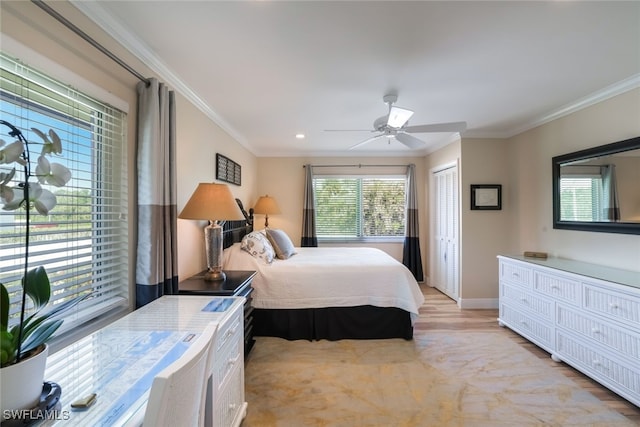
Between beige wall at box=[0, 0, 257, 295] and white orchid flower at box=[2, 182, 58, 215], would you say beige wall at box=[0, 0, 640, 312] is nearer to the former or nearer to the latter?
beige wall at box=[0, 0, 257, 295]

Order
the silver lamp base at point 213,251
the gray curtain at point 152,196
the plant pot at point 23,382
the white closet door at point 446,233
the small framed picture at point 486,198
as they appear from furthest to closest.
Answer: the white closet door at point 446,233, the small framed picture at point 486,198, the silver lamp base at point 213,251, the gray curtain at point 152,196, the plant pot at point 23,382

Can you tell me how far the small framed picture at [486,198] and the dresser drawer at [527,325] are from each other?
132 cm

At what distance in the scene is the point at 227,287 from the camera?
213cm

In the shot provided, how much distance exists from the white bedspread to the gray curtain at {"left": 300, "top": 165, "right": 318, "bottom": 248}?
201 centimetres

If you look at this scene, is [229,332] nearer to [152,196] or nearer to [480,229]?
[152,196]

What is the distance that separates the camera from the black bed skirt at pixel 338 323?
293cm

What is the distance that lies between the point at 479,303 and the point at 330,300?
2.41 metres

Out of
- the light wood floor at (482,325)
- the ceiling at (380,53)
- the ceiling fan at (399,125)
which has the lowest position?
the light wood floor at (482,325)

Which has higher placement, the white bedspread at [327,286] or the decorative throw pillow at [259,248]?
the decorative throw pillow at [259,248]

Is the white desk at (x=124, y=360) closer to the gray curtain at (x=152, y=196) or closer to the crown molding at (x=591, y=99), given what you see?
the gray curtain at (x=152, y=196)

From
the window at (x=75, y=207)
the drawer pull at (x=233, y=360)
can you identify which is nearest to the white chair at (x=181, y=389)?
the drawer pull at (x=233, y=360)

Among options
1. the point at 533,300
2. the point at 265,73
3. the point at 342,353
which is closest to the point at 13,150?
the point at 265,73

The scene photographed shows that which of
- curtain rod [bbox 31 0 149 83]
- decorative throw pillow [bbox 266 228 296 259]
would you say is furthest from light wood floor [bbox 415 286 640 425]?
curtain rod [bbox 31 0 149 83]

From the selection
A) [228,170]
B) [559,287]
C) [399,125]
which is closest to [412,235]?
[559,287]
